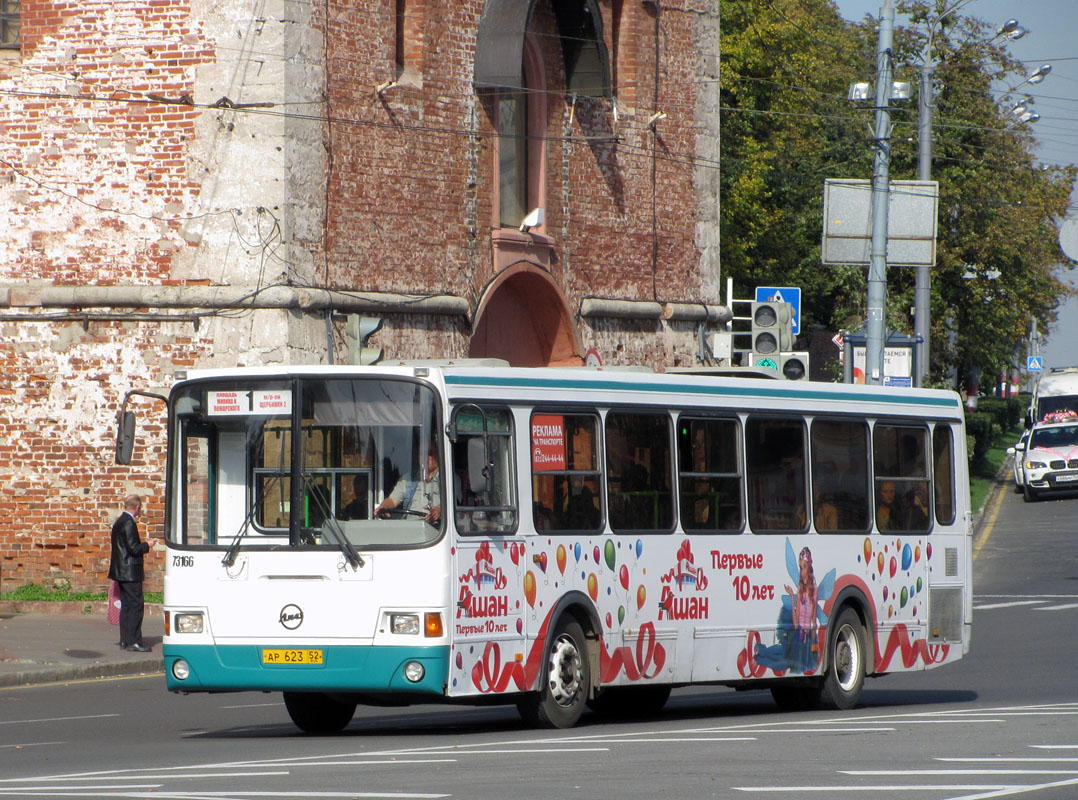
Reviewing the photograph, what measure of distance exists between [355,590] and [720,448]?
3.60 metres

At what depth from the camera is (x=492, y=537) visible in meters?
12.7

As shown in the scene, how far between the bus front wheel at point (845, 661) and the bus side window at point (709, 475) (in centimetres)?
175

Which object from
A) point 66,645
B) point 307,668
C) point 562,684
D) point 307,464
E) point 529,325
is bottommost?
point 66,645

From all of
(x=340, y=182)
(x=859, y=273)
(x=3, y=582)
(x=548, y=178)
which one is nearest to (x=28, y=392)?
(x=3, y=582)

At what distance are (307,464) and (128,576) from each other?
873 centimetres

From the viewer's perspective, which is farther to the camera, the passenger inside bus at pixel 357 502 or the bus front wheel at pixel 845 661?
the bus front wheel at pixel 845 661

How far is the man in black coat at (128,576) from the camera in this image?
67.8 ft

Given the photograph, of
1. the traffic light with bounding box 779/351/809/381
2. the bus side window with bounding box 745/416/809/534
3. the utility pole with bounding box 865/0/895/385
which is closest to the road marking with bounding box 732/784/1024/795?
the bus side window with bounding box 745/416/809/534

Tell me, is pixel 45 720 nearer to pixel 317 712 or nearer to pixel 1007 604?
pixel 317 712

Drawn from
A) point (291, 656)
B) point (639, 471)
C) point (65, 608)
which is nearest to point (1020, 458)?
point (65, 608)

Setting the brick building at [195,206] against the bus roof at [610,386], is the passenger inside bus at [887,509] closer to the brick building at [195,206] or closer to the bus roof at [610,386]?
the bus roof at [610,386]

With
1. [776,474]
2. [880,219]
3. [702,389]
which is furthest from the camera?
[880,219]

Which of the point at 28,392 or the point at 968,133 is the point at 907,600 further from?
the point at 968,133

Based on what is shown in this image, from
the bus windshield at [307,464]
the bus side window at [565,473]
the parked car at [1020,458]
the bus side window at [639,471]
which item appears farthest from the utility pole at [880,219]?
the parked car at [1020,458]
